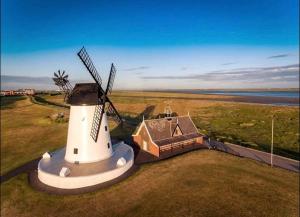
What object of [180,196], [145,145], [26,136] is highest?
[145,145]

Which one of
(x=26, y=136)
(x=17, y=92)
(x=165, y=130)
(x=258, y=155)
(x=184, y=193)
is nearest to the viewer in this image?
(x=184, y=193)

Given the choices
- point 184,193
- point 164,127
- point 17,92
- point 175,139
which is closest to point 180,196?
point 184,193

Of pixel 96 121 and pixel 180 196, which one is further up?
pixel 96 121

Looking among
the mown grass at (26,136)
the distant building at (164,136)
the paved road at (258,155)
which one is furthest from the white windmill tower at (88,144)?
the paved road at (258,155)

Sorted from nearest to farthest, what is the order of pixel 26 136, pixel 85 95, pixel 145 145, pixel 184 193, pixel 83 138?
1. pixel 184 193
2. pixel 85 95
3. pixel 83 138
4. pixel 145 145
5. pixel 26 136

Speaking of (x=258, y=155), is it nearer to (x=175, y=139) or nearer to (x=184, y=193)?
(x=175, y=139)

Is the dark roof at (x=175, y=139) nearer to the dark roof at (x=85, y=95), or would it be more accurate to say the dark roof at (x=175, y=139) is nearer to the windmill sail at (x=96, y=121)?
the windmill sail at (x=96, y=121)

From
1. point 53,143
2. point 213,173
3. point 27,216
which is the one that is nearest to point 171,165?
point 213,173
